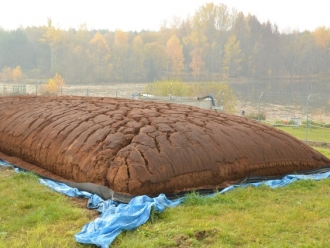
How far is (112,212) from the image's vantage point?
4.79m

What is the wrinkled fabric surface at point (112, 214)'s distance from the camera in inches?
162

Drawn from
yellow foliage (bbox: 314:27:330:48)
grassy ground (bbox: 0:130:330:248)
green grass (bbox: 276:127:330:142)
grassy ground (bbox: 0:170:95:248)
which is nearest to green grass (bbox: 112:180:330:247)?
grassy ground (bbox: 0:130:330:248)

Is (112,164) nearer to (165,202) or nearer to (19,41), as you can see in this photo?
(165,202)

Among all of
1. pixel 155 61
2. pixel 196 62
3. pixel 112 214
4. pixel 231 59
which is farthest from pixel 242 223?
pixel 231 59

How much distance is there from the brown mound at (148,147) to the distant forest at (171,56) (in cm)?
4900

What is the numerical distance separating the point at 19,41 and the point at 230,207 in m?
63.5

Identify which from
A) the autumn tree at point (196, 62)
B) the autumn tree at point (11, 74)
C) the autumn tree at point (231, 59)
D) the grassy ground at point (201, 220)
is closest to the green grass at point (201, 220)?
the grassy ground at point (201, 220)

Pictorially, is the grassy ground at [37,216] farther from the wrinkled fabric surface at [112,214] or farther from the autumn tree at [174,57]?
the autumn tree at [174,57]

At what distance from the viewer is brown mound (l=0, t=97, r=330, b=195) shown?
552 centimetres

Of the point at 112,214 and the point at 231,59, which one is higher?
the point at 231,59

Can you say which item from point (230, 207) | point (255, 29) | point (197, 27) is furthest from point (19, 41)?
point (230, 207)

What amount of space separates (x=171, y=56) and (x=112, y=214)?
56732mm

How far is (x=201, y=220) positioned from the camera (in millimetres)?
4570

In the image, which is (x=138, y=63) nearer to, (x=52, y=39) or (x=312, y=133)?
(x=52, y=39)
